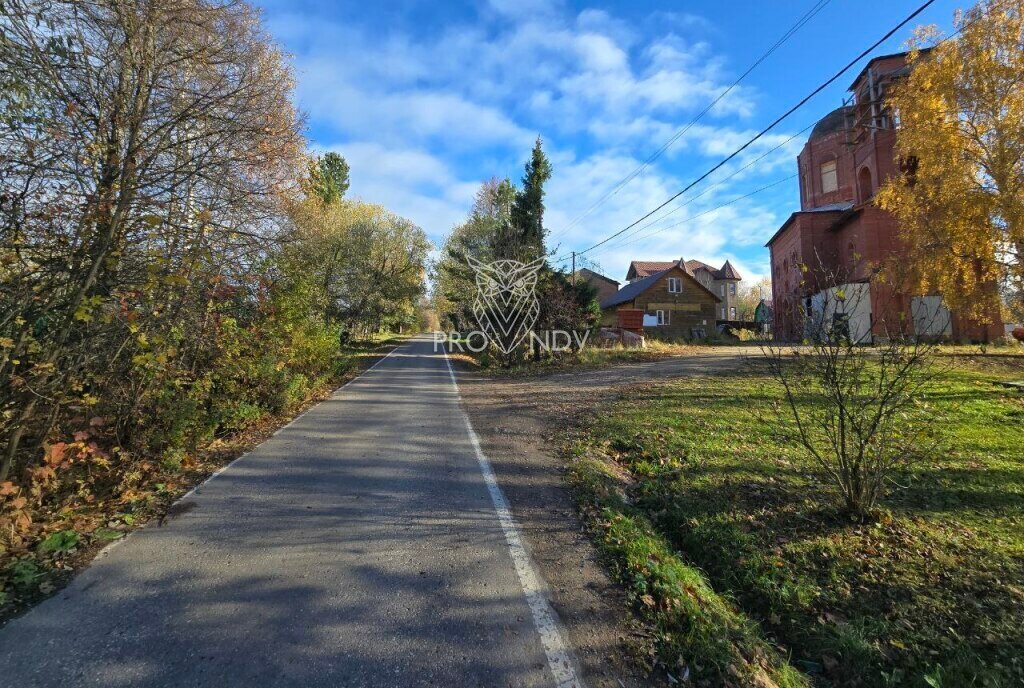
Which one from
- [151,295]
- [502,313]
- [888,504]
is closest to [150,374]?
[151,295]

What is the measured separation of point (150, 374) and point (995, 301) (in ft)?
76.0

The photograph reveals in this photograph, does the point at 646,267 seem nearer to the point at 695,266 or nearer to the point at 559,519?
the point at 695,266

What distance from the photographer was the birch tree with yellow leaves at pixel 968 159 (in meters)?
14.7

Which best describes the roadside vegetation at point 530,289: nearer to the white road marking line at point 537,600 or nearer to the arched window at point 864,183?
the white road marking line at point 537,600

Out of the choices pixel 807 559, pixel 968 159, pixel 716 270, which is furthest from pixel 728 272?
pixel 807 559

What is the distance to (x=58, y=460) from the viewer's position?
14.4ft

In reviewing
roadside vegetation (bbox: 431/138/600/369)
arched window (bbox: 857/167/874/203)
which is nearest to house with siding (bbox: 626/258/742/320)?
arched window (bbox: 857/167/874/203)

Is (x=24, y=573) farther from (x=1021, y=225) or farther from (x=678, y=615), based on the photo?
(x=1021, y=225)

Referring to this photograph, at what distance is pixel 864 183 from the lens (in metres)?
31.9

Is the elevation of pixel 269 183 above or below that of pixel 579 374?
above

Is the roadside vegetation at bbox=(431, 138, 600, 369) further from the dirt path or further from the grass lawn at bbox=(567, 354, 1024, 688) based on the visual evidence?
the grass lawn at bbox=(567, 354, 1024, 688)

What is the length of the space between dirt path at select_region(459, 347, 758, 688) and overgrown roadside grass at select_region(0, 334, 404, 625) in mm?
3623

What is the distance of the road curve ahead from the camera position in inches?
105

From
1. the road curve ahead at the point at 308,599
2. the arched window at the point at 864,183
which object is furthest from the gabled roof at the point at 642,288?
the road curve ahead at the point at 308,599
